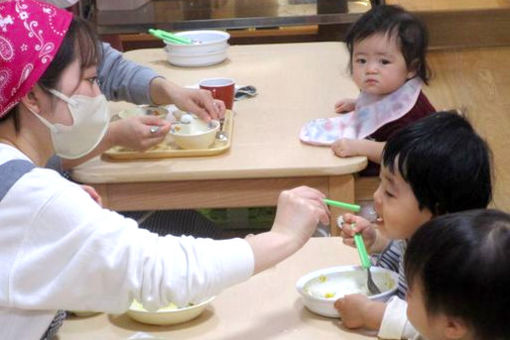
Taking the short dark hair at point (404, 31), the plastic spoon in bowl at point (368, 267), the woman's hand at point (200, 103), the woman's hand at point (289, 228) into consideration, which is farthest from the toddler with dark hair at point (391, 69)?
the woman's hand at point (289, 228)

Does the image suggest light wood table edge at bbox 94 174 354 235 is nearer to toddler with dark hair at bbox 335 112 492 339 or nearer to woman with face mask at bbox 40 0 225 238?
woman with face mask at bbox 40 0 225 238

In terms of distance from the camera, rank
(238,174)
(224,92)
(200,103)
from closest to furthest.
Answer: (238,174), (200,103), (224,92)

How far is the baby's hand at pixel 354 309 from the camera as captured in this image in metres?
1.44

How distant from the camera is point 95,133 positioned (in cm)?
176

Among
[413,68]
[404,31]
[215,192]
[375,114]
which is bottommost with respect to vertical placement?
[215,192]

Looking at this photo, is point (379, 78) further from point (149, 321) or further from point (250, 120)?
point (149, 321)

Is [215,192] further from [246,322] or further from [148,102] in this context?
[246,322]

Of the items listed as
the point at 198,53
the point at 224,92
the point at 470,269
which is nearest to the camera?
the point at 470,269

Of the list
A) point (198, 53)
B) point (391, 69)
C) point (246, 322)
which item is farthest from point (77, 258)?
point (198, 53)

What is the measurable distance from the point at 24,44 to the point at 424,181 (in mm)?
701

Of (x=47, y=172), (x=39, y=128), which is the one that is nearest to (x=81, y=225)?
(x=47, y=172)

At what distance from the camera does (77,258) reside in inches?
49.7

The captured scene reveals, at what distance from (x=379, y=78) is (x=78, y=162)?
850 mm

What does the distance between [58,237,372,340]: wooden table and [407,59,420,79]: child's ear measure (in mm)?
1001
